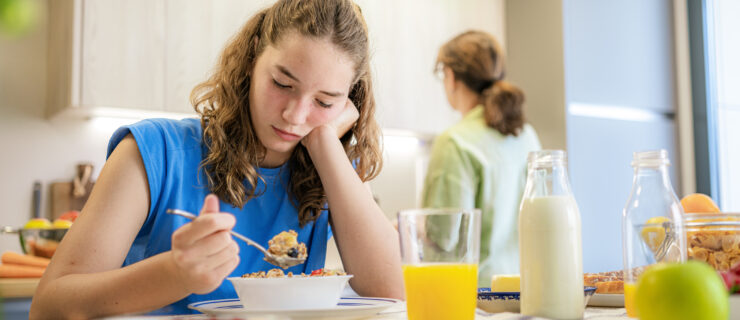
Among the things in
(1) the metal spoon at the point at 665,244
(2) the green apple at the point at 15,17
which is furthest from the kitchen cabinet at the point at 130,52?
(2) the green apple at the point at 15,17

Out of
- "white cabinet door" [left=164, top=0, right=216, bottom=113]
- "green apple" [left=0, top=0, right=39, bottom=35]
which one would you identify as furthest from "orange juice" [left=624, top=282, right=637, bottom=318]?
"white cabinet door" [left=164, top=0, right=216, bottom=113]

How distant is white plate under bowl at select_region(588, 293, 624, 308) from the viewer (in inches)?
36.4

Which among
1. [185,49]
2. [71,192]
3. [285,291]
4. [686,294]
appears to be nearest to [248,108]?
[285,291]

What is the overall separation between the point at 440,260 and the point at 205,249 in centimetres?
26

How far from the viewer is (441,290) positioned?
→ 2.35 feet

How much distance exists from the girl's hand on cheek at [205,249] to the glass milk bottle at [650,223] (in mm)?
464

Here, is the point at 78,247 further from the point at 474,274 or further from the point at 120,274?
the point at 474,274

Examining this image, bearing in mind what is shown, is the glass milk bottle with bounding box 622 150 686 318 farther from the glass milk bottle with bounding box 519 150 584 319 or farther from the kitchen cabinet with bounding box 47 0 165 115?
the kitchen cabinet with bounding box 47 0 165 115

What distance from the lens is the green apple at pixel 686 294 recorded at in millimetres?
535

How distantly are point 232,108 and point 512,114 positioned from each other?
128 centimetres

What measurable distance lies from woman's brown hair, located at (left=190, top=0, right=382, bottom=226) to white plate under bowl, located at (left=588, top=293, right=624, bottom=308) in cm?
57

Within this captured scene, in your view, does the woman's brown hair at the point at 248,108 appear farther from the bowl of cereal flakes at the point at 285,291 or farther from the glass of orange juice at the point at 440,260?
the glass of orange juice at the point at 440,260

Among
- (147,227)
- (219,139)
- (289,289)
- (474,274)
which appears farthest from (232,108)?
(474,274)

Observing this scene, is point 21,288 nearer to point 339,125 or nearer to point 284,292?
point 339,125
